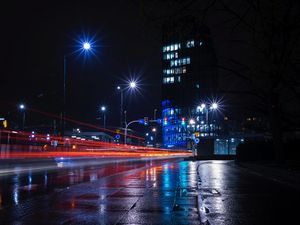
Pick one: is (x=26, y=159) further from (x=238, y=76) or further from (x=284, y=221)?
(x=284, y=221)

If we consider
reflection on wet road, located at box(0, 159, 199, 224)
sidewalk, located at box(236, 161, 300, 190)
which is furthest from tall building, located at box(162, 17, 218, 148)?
sidewalk, located at box(236, 161, 300, 190)

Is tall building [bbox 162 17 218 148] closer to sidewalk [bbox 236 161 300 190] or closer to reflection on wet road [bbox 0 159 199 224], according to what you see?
reflection on wet road [bbox 0 159 199 224]

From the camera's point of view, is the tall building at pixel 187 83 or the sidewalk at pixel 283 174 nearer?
the tall building at pixel 187 83

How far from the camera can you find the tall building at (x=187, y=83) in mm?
16859

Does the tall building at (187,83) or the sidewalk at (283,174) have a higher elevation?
the tall building at (187,83)

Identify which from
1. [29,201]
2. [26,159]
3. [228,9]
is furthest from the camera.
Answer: [26,159]

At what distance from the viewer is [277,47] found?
2238 cm

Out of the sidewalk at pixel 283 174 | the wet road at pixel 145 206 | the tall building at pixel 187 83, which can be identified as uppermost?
the tall building at pixel 187 83

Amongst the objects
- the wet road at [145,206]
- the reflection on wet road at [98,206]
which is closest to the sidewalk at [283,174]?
the wet road at [145,206]

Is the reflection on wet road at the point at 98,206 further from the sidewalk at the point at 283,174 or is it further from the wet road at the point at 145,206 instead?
the sidewalk at the point at 283,174

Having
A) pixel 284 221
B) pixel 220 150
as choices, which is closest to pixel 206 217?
pixel 284 221

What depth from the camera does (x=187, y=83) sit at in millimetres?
34281

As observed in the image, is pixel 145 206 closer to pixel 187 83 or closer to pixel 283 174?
pixel 283 174

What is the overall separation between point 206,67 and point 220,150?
42.9 m
